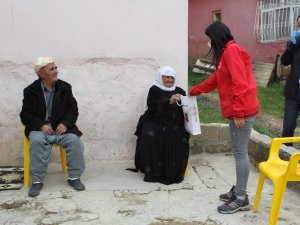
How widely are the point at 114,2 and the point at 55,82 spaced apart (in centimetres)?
115

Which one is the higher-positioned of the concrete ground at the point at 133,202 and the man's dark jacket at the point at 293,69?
the man's dark jacket at the point at 293,69

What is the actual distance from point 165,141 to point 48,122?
121 centimetres

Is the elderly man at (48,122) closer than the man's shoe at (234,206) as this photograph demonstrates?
No

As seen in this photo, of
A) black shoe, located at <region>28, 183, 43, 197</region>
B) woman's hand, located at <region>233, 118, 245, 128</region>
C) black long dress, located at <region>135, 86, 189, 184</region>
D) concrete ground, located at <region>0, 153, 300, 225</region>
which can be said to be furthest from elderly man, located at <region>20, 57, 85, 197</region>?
woman's hand, located at <region>233, 118, 245, 128</region>

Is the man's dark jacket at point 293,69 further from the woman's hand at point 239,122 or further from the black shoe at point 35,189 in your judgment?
the black shoe at point 35,189

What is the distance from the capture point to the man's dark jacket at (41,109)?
4.52 metres

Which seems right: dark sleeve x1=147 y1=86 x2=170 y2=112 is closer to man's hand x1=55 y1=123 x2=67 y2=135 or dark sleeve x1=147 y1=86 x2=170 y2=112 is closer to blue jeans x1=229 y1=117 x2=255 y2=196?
man's hand x1=55 y1=123 x2=67 y2=135

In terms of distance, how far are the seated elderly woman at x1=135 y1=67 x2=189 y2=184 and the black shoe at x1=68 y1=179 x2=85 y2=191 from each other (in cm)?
67

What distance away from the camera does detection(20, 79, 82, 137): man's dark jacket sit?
4.52 m

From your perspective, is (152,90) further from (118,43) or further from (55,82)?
(55,82)

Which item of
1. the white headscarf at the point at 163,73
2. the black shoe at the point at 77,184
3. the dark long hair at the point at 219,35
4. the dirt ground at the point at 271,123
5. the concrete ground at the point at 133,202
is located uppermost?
the dark long hair at the point at 219,35

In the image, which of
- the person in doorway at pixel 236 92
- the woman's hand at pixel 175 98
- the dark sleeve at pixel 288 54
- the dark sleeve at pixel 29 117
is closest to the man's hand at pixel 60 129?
the dark sleeve at pixel 29 117

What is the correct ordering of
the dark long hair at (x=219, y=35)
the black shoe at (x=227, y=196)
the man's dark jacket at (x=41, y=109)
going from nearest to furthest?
the dark long hair at (x=219, y=35) < the black shoe at (x=227, y=196) < the man's dark jacket at (x=41, y=109)

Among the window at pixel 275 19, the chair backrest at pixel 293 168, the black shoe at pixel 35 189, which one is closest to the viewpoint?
the chair backrest at pixel 293 168
